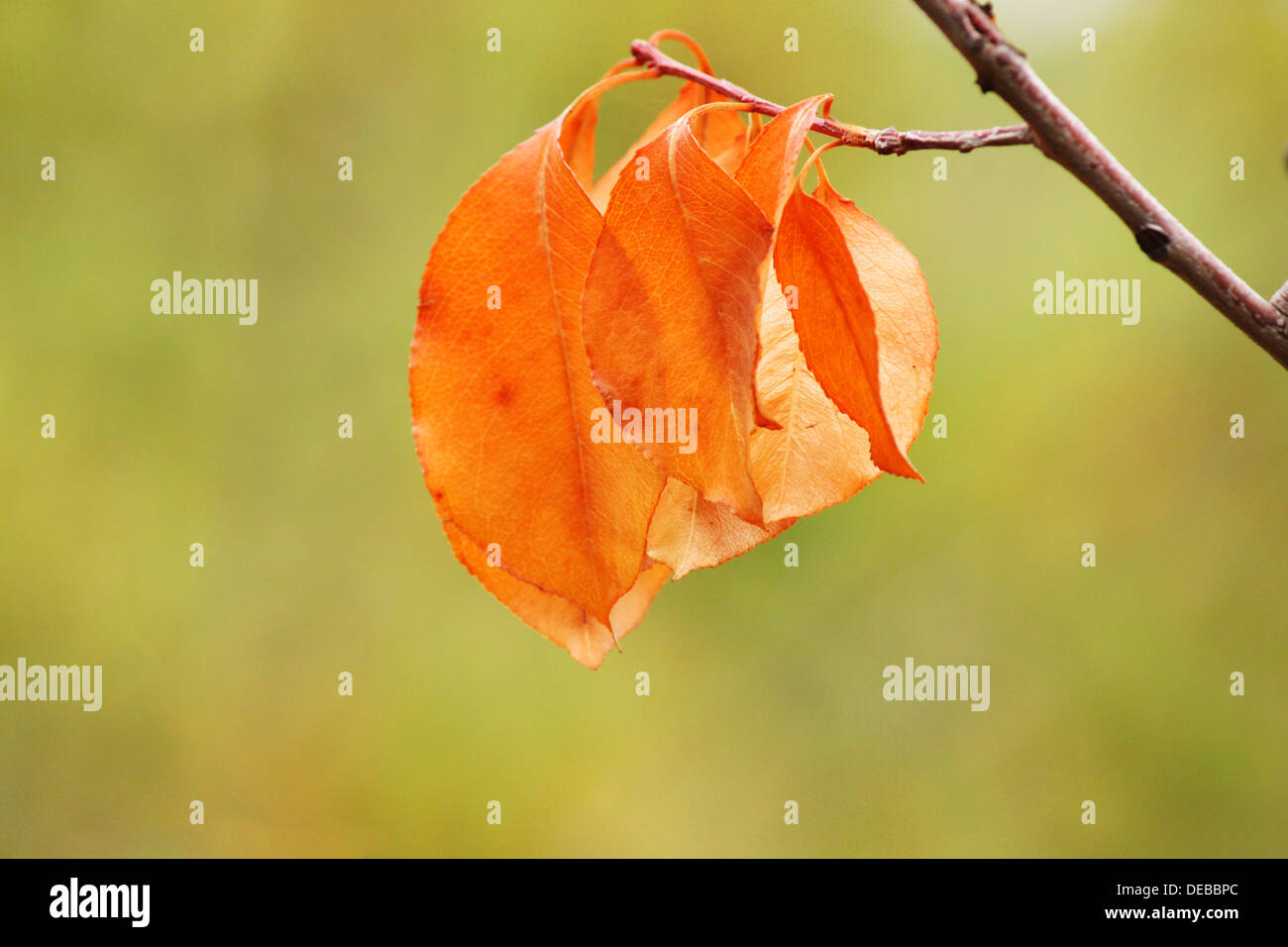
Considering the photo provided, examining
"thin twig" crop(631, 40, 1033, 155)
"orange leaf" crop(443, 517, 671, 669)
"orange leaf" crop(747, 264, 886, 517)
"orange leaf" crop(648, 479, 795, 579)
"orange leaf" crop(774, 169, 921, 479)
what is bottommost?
"orange leaf" crop(443, 517, 671, 669)

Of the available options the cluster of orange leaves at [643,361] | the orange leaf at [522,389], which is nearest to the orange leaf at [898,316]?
the cluster of orange leaves at [643,361]

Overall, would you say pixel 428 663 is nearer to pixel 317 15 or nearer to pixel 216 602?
pixel 216 602

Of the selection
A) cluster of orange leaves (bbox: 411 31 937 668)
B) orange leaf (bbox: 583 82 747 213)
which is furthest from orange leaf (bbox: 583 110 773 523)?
orange leaf (bbox: 583 82 747 213)

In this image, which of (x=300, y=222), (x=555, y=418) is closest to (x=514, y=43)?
(x=300, y=222)

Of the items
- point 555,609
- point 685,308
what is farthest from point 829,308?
point 555,609

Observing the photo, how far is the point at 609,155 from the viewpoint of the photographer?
6.44 ft

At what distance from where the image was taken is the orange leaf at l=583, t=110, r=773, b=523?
1.18 ft

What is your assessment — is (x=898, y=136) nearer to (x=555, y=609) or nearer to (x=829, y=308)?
(x=829, y=308)

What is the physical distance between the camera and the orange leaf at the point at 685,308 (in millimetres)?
358

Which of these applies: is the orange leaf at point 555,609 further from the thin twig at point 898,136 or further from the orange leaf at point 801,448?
the thin twig at point 898,136

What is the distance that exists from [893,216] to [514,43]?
0.79 m

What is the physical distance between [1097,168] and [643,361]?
17 cm

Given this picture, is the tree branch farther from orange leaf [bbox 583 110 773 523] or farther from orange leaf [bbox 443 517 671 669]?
orange leaf [bbox 443 517 671 669]

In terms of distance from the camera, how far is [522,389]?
1.32 feet
